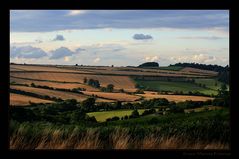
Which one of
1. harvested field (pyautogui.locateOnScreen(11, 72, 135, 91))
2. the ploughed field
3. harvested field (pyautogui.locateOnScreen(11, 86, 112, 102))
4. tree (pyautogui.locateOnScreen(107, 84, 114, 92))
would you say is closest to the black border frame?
the ploughed field

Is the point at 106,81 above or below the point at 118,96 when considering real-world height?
above

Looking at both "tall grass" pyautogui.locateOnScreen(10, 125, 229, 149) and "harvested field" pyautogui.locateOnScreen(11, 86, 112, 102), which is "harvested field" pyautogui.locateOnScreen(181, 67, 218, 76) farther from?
"harvested field" pyautogui.locateOnScreen(11, 86, 112, 102)

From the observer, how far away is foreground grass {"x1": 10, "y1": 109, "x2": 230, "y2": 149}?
9.39 m

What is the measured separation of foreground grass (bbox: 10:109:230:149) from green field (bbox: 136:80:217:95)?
0.74 meters

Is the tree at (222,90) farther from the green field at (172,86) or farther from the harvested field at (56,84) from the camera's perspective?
the harvested field at (56,84)

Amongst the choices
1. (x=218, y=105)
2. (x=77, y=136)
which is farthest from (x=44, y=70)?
(x=218, y=105)

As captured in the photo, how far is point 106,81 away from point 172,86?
5.39 ft

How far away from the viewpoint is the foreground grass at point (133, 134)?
370 inches

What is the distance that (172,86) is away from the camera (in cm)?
1084
